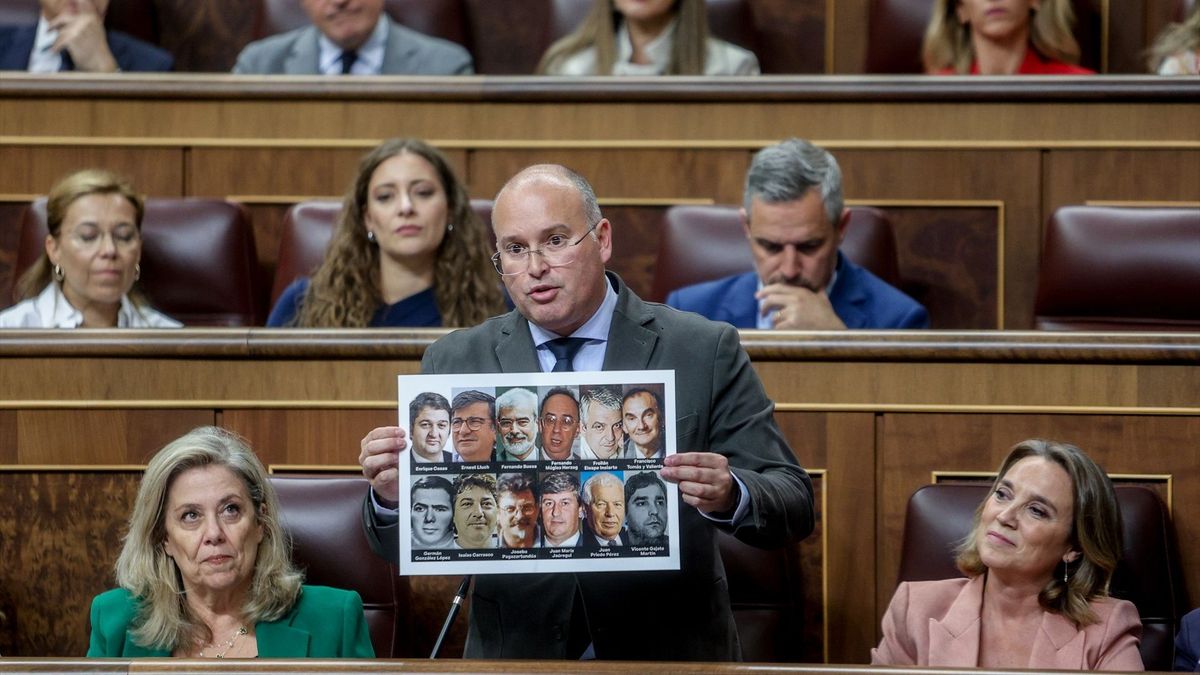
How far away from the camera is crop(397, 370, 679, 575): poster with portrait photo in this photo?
4.16 feet

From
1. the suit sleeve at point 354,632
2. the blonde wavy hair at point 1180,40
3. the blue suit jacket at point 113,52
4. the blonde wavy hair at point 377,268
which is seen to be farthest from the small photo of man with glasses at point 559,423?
the blue suit jacket at point 113,52

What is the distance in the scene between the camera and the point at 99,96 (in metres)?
2.54

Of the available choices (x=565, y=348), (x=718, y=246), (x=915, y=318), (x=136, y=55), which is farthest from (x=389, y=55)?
(x=565, y=348)

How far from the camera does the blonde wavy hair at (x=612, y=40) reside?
2.66 meters

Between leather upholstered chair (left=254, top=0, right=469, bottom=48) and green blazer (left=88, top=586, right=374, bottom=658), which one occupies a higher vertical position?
leather upholstered chair (left=254, top=0, right=469, bottom=48)

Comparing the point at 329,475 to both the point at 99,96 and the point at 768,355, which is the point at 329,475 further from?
the point at 99,96

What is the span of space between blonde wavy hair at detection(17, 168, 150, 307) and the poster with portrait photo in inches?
45.2

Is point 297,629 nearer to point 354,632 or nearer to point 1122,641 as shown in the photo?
point 354,632

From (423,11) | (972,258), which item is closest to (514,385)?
(972,258)

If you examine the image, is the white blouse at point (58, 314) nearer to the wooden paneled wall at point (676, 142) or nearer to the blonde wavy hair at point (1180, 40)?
the wooden paneled wall at point (676, 142)

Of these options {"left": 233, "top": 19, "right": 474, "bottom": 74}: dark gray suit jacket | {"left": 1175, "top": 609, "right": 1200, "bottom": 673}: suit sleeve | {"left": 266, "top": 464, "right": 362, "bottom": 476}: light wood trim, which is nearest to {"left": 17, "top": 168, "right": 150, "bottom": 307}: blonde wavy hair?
{"left": 233, "top": 19, "right": 474, "bottom": 74}: dark gray suit jacket

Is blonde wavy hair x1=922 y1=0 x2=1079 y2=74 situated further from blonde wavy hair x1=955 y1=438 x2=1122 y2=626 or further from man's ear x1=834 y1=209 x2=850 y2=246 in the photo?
blonde wavy hair x1=955 y1=438 x2=1122 y2=626

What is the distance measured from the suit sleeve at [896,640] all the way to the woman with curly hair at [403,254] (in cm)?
81

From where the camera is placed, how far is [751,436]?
138cm
